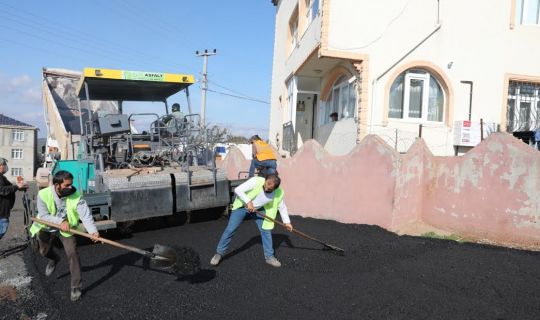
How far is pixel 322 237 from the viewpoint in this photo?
655 centimetres

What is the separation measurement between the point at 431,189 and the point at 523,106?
5521mm

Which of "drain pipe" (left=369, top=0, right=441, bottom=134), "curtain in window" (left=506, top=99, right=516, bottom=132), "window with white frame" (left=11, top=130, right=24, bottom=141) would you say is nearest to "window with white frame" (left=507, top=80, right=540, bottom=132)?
"curtain in window" (left=506, top=99, right=516, bottom=132)

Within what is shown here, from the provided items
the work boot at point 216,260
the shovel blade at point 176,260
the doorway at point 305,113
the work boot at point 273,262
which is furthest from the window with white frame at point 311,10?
the shovel blade at point 176,260

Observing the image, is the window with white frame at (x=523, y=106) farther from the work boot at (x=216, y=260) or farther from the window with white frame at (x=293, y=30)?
the work boot at (x=216, y=260)

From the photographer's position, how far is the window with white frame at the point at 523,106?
10352 millimetres

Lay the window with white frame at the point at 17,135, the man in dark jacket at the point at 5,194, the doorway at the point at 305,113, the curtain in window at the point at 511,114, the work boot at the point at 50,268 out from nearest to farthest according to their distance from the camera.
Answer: the work boot at the point at 50,268 < the man in dark jacket at the point at 5,194 < the curtain in window at the point at 511,114 < the doorway at the point at 305,113 < the window with white frame at the point at 17,135

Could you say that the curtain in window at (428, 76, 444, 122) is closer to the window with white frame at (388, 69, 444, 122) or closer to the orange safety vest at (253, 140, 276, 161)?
the window with white frame at (388, 69, 444, 122)

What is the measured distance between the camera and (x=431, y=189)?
6914 mm

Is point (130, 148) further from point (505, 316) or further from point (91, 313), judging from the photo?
point (505, 316)

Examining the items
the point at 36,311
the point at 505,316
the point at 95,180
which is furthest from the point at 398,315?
the point at 95,180

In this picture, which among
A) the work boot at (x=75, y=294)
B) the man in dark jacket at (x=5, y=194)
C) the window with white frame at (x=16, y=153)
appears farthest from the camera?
the window with white frame at (x=16, y=153)

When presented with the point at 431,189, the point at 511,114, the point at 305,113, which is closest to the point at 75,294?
the point at 431,189

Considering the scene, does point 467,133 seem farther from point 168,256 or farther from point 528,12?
point 168,256

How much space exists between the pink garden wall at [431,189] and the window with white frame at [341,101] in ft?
9.25
